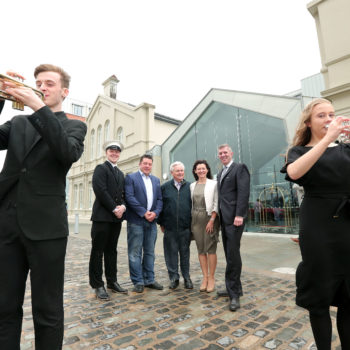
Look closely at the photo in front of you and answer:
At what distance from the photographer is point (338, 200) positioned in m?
1.57

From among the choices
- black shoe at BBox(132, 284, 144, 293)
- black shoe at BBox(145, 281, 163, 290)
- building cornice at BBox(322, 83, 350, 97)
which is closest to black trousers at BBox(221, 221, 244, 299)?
black shoe at BBox(145, 281, 163, 290)

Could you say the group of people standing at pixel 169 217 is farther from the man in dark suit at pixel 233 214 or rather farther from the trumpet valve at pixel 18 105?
the trumpet valve at pixel 18 105

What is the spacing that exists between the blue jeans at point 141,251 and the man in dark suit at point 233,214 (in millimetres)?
1225

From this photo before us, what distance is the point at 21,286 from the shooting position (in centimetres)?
146

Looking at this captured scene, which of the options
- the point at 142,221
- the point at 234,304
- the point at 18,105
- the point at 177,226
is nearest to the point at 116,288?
the point at 142,221

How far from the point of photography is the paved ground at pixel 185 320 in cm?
222

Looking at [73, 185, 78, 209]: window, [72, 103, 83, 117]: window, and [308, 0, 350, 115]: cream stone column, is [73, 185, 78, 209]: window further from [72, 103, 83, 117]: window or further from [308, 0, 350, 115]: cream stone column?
[72, 103, 83, 117]: window

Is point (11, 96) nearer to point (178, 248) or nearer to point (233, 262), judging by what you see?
point (233, 262)

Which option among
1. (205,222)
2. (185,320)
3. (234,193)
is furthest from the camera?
(205,222)

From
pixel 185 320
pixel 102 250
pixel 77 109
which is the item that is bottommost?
pixel 185 320

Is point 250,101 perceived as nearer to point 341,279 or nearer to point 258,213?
point 258,213

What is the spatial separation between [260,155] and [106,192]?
8.29 m

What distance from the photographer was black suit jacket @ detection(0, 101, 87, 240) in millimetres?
1401

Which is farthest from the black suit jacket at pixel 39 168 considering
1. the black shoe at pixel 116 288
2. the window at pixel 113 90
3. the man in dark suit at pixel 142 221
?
the window at pixel 113 90
